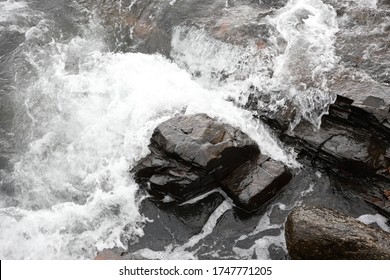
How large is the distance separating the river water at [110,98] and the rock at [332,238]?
547mm

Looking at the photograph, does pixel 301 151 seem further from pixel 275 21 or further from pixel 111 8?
pixel 111 8

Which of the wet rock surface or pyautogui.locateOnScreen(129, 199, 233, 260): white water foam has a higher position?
the wet rock surface

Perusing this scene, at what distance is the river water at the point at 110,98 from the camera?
6.96 meters

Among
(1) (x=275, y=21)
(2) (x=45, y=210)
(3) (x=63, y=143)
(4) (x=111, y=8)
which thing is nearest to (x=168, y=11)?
(4) (x=111, y=8)

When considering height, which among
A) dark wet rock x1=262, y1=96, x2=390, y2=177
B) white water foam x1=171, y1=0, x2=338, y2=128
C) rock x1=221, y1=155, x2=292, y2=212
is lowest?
rock x1=221, y1=155, x2=292, y2=212

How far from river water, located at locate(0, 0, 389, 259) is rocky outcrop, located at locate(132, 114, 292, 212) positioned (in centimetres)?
39

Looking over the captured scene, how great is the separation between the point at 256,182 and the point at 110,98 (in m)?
4.02

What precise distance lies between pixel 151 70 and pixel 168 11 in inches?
95.3

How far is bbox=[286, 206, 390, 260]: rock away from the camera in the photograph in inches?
224

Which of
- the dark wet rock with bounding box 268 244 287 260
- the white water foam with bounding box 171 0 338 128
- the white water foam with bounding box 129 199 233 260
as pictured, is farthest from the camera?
the white water foam with bounding box 171 0 338 128

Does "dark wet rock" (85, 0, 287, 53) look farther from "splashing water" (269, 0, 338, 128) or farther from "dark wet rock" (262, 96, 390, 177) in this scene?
"dark wet rock" (262, 96, 390, 177)

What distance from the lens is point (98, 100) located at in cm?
884

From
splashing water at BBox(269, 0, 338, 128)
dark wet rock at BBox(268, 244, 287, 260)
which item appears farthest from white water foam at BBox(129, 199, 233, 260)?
splashing water at BBox(269, 0, 338, 128)

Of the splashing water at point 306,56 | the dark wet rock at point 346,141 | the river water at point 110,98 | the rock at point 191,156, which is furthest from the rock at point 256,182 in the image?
the splashing water at point 306,56
